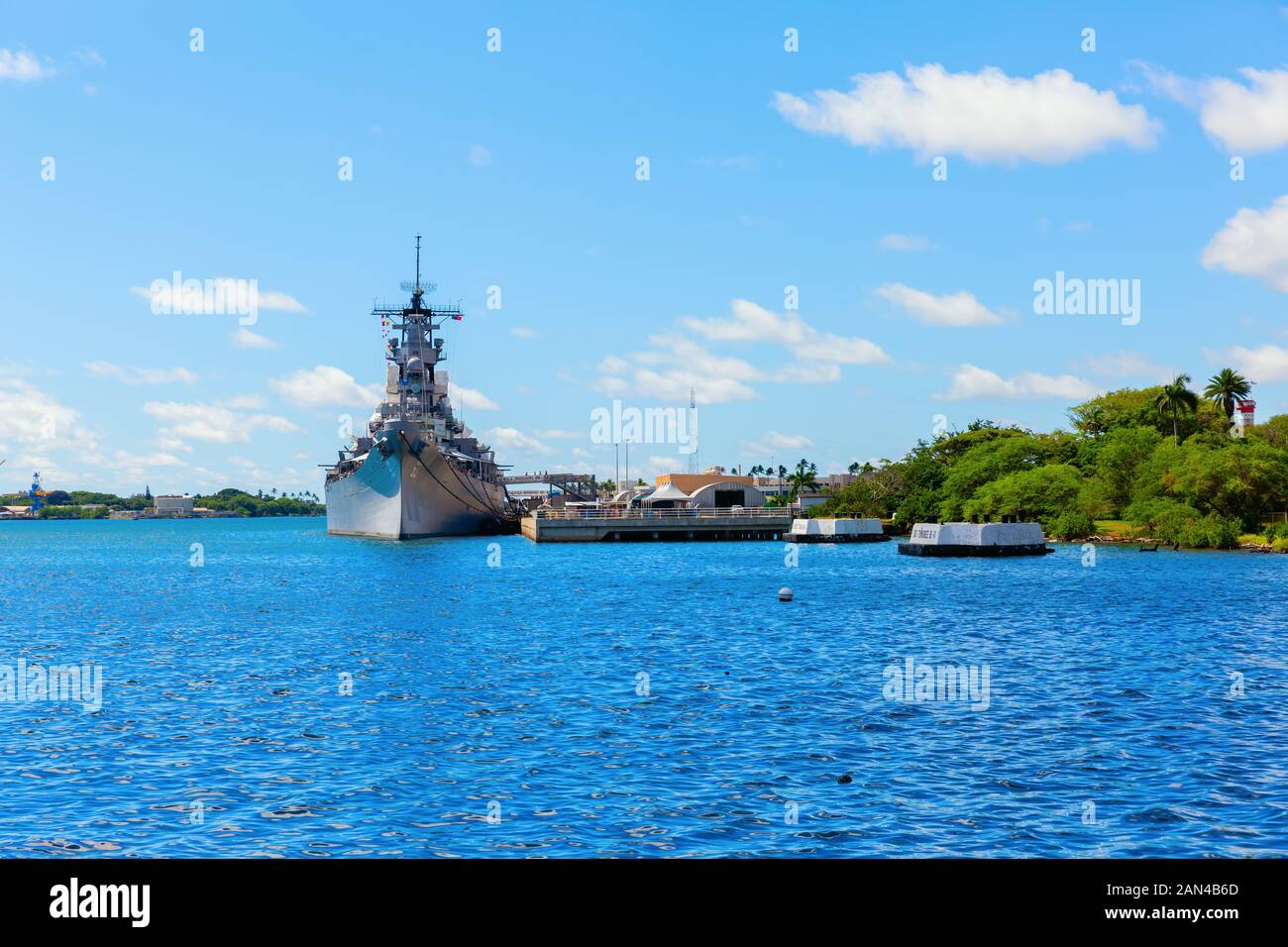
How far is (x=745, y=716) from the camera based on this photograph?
27.8m

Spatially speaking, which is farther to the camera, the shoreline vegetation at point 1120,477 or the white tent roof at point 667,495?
the white tent roof at point 667,495

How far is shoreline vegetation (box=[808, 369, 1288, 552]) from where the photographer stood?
109 meters

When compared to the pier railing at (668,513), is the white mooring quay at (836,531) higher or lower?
lower

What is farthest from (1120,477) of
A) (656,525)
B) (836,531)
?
(656,525)

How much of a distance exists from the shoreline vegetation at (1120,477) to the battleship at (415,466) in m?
57.7

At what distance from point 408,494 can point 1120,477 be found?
83318 millimetres

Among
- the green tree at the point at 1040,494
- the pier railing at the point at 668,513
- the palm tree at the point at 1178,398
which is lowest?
the pier railing at the point at 668,513

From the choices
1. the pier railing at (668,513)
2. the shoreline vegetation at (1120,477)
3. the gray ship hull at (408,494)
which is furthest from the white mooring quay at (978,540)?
the gray ship hull at (408,494)

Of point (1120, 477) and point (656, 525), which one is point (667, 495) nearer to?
point (656, 525)

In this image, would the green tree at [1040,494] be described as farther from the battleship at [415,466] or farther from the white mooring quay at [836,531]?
the battleship at [415,466]

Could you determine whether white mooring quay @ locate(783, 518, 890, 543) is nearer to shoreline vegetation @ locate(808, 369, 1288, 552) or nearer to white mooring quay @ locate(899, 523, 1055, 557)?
shoreline vegetation @ locate(808, 369, 1288, 552)

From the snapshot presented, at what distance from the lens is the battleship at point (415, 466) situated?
422 feet


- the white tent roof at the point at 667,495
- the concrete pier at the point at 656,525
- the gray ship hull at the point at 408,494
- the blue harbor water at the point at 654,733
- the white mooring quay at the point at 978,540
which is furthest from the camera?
the white tent roof at the point at 667,495
